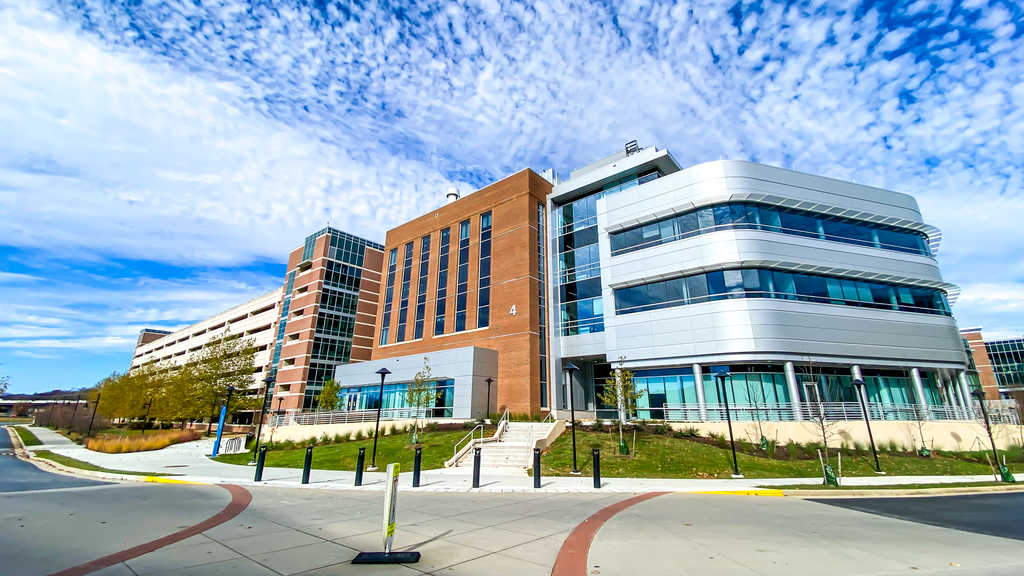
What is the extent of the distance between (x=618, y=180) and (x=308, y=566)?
35558 millimetres

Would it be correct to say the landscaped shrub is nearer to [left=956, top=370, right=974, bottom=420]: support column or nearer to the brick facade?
→ the brick facade

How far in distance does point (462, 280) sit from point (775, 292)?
2563cm

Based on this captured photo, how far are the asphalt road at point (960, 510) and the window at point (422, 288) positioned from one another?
3664 cm

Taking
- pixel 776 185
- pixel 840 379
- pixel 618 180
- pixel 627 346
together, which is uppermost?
pixel 618 180

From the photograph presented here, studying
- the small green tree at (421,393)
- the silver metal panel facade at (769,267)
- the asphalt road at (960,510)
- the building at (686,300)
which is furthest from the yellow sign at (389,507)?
the silver metal panel facade at (769,267)

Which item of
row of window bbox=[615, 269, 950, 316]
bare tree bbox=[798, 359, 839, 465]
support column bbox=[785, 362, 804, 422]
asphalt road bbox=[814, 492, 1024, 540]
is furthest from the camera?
row of window bbox=[615, 269, 950, 316]

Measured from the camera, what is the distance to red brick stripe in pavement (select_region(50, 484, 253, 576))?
5223 mm

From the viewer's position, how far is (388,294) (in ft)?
158

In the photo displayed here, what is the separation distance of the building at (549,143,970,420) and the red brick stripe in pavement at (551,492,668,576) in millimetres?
20436

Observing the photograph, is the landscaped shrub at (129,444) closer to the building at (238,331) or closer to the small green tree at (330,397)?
the small green tree at (330,397)

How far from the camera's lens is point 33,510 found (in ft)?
29.5

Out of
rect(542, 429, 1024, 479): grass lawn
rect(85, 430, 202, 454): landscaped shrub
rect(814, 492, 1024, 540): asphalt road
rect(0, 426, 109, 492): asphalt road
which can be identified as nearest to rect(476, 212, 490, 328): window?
rect(542, 429, 1024, 479): grass lawn

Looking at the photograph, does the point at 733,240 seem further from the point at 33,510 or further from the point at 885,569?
the point at 33,510

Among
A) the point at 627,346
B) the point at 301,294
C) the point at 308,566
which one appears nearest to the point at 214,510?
the point at 308,566
